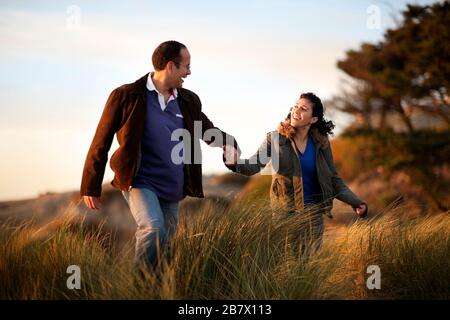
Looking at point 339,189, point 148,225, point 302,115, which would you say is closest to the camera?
point 148,225

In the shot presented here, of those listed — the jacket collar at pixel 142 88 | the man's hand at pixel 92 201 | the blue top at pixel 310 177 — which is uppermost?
the jacket collar at pixel 142 88

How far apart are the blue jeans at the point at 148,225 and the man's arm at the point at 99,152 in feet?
0.91

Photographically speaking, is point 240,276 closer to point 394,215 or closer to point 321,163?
point 321,163

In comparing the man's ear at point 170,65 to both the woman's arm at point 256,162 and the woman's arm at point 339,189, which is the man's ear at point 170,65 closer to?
the woman's arm at point 256,162

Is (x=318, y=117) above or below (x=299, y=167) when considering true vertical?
above

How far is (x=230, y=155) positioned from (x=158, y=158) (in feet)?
2.75

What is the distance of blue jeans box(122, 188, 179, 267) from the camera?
5.09 meters

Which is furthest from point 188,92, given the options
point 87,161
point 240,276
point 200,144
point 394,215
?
point 394,215

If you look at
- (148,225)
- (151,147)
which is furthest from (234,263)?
(151,147)

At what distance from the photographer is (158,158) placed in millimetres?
5461

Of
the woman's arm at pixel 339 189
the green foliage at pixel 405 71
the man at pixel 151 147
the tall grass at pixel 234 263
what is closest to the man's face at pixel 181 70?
the man at pixel 151 147

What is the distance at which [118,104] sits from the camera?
18.1 feet

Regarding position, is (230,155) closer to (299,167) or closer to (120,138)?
(299,167)

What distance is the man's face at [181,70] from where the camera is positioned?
5.59m
